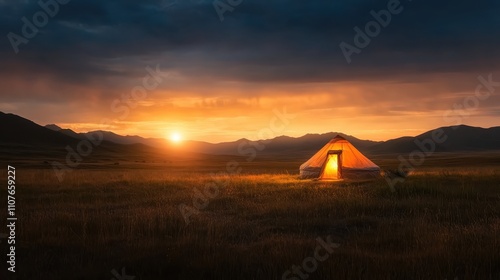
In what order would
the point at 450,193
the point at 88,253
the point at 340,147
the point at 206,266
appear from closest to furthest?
the point at 206,266 → the point at 88,253 → the point at 450,193 → the point at 340,147

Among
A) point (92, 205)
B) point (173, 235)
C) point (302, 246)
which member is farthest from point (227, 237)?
point (92, 205)

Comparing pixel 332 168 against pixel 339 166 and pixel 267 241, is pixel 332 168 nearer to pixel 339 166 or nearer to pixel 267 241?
pixel 339 166

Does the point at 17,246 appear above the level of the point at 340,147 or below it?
below

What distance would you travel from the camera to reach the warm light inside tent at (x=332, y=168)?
31.2 m

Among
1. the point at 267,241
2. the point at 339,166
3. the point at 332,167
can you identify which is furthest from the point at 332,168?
the point at 267,241

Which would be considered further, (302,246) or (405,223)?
(405,223)

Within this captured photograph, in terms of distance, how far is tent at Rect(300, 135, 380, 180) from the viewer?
30.8m

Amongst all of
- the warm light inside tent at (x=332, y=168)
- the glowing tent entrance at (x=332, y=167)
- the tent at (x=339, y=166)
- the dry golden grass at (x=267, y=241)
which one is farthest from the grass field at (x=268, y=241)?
the warm light inside tent at (x=332, y=168)

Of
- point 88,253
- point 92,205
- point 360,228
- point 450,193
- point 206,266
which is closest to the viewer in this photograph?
point 206,266

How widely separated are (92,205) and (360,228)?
8.47 m

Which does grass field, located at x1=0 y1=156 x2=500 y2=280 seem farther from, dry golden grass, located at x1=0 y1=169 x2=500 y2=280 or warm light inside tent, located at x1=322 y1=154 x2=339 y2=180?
warm light inside tent, located at x1=322 y1=154 x2=339 y2=180

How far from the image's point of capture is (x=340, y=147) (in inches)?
1286

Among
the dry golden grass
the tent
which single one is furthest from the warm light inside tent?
the dry golden grass

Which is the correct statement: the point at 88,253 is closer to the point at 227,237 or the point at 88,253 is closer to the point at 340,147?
the point at 227,237
